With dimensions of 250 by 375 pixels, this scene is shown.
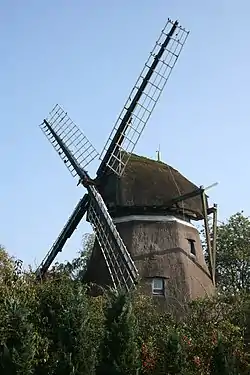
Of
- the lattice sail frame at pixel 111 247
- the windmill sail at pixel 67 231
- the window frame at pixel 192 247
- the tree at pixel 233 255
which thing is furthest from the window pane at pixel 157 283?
the tree at pixel 233 255

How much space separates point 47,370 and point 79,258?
28.1 metres

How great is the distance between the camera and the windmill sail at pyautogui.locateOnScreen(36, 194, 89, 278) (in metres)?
28.0

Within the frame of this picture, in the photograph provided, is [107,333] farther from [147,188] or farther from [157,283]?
[147,188]

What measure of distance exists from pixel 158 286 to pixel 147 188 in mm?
3978

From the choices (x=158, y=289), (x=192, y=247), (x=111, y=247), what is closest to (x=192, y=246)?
(x=192, y=247)

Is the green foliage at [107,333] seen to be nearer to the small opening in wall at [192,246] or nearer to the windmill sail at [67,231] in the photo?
the small opening in wall at [192,246]

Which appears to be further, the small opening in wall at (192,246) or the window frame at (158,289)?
the small opening in wall at (192,246)

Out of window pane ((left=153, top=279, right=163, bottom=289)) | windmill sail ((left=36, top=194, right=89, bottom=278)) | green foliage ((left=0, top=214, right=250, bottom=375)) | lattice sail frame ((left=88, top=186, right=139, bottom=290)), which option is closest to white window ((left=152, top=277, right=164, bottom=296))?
window pane ((left=153, top=279, right=163, bottom=289))

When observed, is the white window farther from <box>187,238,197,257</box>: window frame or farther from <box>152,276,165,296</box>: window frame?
<box>187,238,197,257</box>: window frame

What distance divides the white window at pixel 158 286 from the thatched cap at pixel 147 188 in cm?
295

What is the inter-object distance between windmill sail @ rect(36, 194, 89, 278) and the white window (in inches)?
183

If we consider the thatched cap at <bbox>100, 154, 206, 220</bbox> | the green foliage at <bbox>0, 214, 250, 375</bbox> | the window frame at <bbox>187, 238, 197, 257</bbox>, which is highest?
the thatched cap at <bbox>100, 154, 206, 220</bbox>

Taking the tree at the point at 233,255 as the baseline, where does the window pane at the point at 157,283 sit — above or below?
below

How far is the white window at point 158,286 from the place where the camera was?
25.2 m
